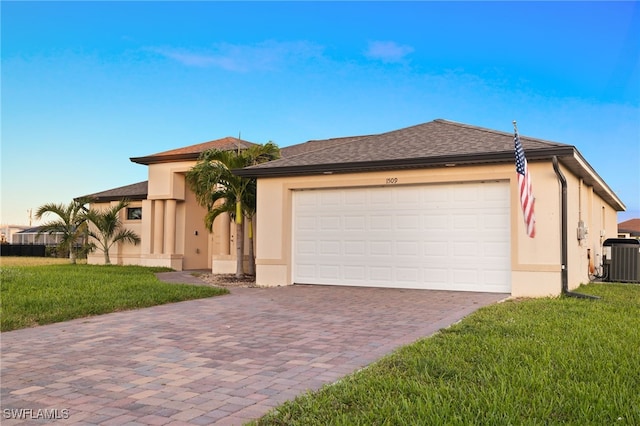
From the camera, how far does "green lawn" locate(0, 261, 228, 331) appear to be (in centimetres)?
865

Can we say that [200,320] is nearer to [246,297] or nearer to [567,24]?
[246,297]

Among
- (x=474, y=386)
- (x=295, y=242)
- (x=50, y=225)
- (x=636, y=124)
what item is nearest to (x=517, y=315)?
(x=474, y=386)

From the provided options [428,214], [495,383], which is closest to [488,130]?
[428,214]

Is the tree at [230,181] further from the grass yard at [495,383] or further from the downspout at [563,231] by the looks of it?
the grass yard at [495,383]

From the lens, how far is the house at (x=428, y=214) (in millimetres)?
11164

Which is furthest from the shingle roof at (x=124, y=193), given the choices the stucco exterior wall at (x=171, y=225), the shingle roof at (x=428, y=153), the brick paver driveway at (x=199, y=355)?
the brick paver driveway at (x=199, y=355)

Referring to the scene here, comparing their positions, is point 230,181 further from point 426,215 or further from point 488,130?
point 488,130

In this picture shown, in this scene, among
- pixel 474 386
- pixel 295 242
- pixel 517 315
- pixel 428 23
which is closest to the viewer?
pixel 474 386

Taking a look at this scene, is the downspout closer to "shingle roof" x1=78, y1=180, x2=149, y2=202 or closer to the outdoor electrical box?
the outdoor electrical box

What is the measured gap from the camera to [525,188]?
10102 mm

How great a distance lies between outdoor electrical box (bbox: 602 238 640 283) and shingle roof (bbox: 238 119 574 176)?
6842 mm

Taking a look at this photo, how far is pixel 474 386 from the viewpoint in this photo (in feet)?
14.0

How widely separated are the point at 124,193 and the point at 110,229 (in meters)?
1.93

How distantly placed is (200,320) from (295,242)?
18.9 ft
